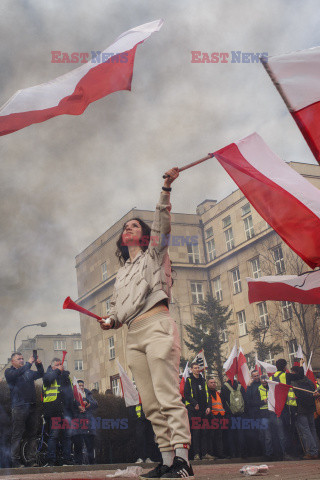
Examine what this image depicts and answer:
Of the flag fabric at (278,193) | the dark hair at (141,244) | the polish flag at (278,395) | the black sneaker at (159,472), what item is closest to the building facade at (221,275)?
the polish flag at (278,395)

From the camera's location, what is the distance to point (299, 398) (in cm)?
970

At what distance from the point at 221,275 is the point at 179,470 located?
30.3m

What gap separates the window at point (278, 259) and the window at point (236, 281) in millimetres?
4954

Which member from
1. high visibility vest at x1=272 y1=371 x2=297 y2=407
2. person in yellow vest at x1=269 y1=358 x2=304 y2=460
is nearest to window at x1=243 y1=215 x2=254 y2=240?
person in yellow vest at x1=269 y1=358 x2=304 y2=460

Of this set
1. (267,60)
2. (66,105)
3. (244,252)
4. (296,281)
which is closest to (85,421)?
(296,281)

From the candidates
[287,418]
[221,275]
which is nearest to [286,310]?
[221,275]

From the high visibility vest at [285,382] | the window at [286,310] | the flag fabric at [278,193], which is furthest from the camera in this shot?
the window at [286,310]

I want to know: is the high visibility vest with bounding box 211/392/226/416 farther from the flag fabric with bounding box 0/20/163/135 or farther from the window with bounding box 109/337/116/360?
the window with bounding box 109/337/116/360

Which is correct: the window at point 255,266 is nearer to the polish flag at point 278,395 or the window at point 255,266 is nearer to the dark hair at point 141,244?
the polish flag at point 278,395

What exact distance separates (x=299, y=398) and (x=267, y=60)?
6740 mm

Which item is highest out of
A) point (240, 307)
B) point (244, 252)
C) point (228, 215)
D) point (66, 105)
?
point (228, 215)

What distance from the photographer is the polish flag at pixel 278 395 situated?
9.69 m

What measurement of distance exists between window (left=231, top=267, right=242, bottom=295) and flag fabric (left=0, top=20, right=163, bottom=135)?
1038 inches

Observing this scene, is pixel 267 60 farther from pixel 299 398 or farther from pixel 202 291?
pixel 202 291
